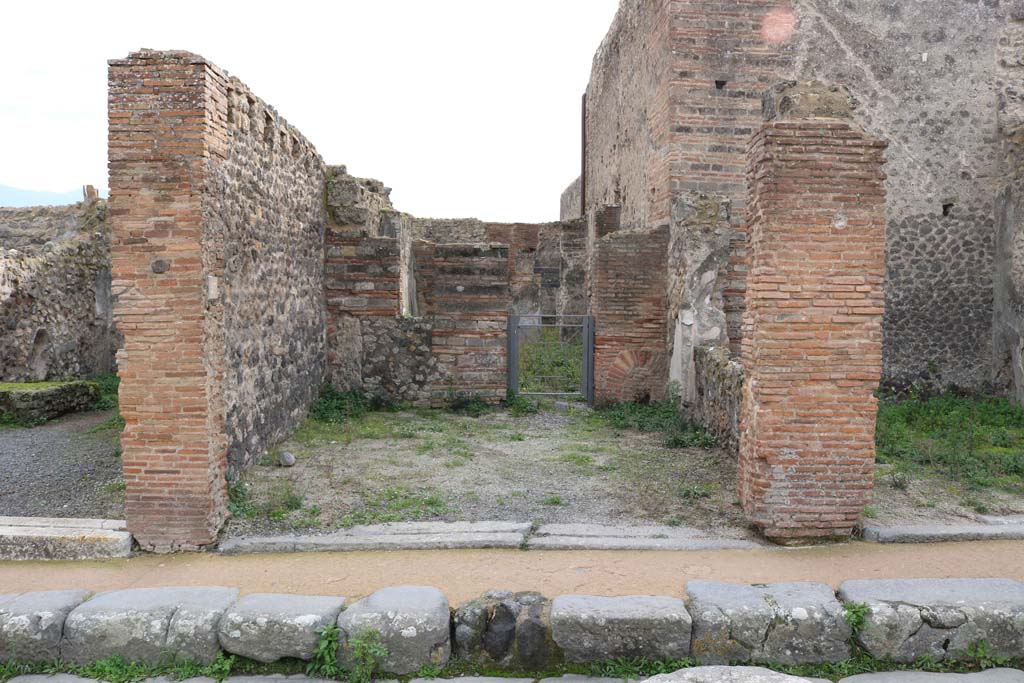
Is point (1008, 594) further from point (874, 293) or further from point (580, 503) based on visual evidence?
point (580, 503)

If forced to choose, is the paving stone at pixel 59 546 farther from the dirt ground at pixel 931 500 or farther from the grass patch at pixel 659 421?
the dirt ground at pixel 931 500

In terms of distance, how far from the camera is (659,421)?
8.97 metres

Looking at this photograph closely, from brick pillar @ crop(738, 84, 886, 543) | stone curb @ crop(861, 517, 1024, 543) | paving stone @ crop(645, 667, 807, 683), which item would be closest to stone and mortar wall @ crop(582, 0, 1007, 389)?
brick pillar @ crop(738, 84, 886, 543)

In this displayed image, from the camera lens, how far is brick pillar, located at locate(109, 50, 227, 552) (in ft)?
16.2

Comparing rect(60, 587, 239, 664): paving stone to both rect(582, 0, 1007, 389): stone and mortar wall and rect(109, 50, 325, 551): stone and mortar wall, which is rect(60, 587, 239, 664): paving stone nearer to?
rect(109, 50, 325, 551): stone and mortar wall

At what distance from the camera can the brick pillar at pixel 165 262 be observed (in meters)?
4.93

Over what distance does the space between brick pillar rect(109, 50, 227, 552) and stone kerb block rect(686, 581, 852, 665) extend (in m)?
3.35

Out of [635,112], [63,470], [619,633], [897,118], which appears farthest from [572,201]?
[619,633]

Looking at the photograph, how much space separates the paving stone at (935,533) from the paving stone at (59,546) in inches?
207

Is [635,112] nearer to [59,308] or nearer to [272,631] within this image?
[59,308]

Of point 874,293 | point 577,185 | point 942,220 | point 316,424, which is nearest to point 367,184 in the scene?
point 316,424

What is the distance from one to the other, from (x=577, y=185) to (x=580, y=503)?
58.7 ft

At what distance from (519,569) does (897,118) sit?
10285 millimetres

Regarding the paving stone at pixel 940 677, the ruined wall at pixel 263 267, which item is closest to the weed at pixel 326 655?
the ruined wall at pixel 263 267
